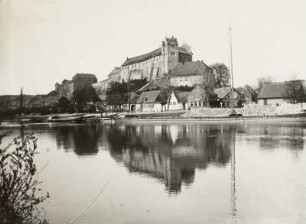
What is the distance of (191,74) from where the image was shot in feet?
130

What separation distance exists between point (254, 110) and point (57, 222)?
1927 centimetres

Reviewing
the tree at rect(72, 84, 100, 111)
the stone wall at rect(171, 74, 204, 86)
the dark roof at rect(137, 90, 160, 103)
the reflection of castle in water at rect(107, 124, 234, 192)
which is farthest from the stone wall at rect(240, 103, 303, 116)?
the stone wall at rect(171, 74, 204, 86)

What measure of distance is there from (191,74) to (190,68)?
2.63 feet

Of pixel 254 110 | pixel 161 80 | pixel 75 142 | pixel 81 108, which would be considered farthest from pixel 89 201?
pixel 161 80

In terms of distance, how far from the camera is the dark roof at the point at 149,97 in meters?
34.8

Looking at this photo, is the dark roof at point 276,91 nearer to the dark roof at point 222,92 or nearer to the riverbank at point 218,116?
the dark roof at point 222,92

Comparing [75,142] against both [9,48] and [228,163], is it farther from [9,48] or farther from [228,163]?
[9,48]

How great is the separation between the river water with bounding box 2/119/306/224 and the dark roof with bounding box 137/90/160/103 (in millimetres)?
24602

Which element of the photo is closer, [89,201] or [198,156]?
[89,201]

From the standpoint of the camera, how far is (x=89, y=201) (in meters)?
5.38

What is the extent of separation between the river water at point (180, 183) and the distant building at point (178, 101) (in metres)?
22.9

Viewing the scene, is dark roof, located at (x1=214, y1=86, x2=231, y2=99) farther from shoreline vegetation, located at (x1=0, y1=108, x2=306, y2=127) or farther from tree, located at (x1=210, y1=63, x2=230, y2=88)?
shoreline vegetation, located at (x1=0, y1=108, x2=306, y2=127)

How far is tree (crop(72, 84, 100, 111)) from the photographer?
31.3 m

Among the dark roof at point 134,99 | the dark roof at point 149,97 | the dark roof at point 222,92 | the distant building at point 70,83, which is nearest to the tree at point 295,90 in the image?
the dark roof at point 222,92
